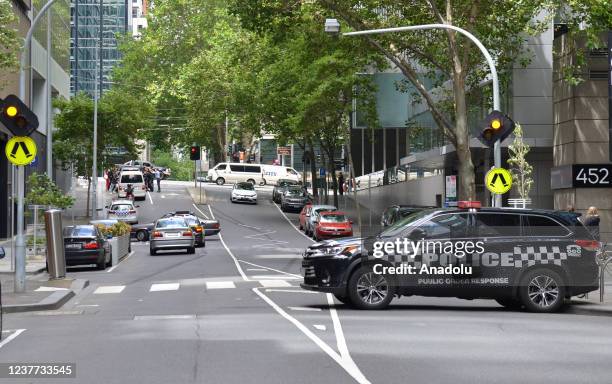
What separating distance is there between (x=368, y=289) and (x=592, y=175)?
26.5 m

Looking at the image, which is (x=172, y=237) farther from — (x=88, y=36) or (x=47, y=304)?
(x=88, y=36)

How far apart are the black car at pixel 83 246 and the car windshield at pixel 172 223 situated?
765cm

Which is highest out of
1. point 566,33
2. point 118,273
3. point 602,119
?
point 566,33

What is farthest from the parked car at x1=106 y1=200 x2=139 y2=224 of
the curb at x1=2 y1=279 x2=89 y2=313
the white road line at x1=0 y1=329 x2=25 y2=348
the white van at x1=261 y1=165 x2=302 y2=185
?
the white road line at x1=0 y1=329 x2=25 y2=348

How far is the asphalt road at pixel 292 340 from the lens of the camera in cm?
1155

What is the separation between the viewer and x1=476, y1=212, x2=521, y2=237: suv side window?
1945cm

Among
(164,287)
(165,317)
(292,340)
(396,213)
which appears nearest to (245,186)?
(396,213)

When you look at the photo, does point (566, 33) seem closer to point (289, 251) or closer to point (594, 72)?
point (594, 72)

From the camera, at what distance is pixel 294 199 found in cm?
7900

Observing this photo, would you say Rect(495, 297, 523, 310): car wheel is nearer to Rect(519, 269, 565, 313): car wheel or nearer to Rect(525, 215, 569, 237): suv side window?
Rect(519, 269, 565, 313): car wheel

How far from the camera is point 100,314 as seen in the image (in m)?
19.9

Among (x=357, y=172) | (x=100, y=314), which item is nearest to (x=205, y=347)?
(x=100, y=314)

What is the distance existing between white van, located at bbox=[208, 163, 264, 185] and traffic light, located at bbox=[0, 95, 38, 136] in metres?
82.3

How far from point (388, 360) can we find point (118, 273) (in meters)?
22.8
